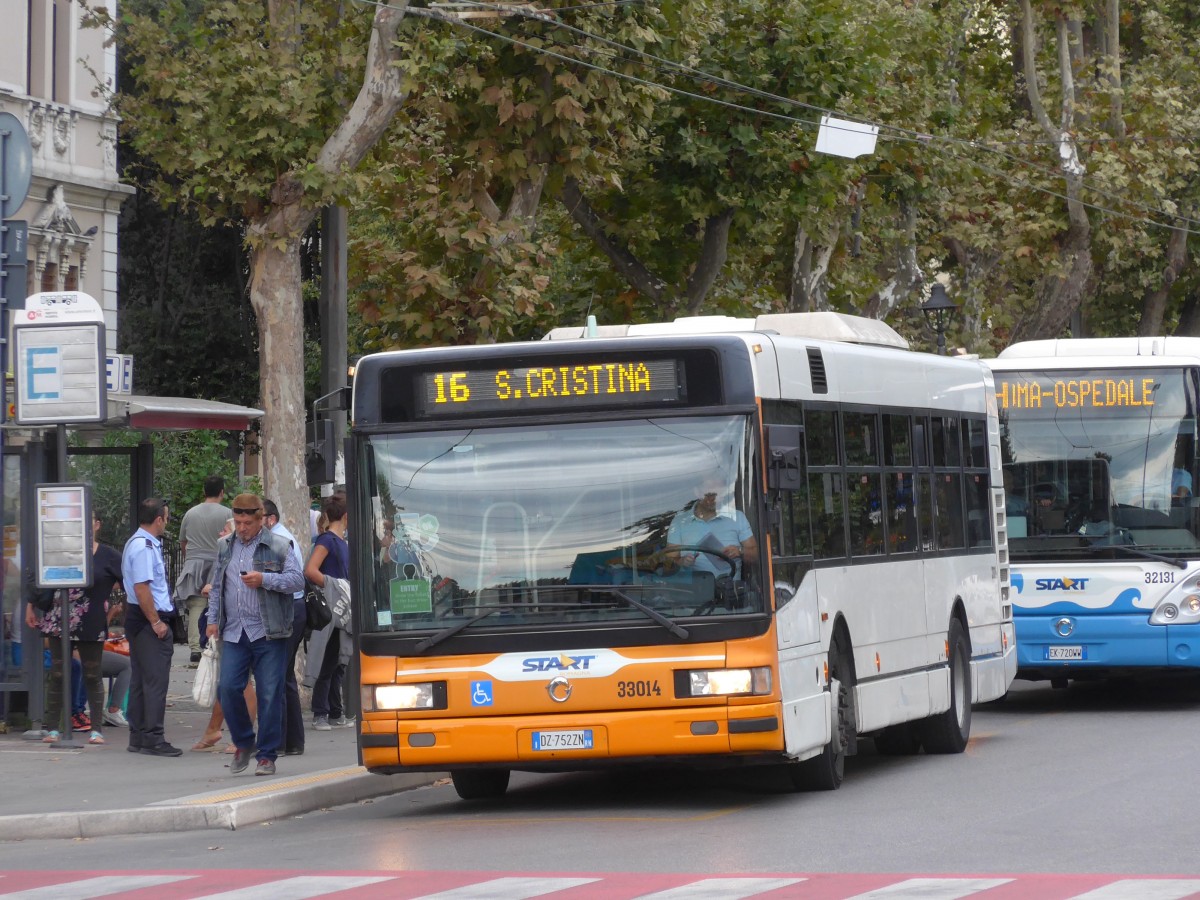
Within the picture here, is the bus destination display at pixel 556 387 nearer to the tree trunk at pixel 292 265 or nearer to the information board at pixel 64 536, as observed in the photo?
the information board at pixel 64 536

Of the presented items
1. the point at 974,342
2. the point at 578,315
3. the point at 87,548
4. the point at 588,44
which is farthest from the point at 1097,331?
the point at 87,548

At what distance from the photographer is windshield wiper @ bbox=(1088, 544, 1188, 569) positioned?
715 inches

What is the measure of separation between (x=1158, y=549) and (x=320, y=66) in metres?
7.83

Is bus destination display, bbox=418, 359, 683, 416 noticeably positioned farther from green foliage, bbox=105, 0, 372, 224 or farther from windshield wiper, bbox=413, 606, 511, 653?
green foliage, bbox=105, 0, 372, 224

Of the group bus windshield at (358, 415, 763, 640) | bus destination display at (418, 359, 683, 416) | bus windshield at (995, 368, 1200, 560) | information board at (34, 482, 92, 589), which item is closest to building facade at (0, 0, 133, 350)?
information board at (34, 482, 92, 589)

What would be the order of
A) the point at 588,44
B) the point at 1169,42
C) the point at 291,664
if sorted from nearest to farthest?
1. the point at 291,664
2. the point at 588,44
3. the point at 1169,42

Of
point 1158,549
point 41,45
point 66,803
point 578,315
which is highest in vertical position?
point 41,45

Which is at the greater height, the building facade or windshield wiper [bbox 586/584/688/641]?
the building facade

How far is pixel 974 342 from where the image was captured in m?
39.5

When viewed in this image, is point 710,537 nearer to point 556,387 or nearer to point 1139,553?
point 556,387

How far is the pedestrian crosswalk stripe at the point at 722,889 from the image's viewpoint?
29.0 feet

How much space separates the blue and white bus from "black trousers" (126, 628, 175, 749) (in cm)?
724

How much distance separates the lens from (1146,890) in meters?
8.70

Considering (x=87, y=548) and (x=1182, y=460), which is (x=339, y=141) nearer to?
(x=87, y=548)
